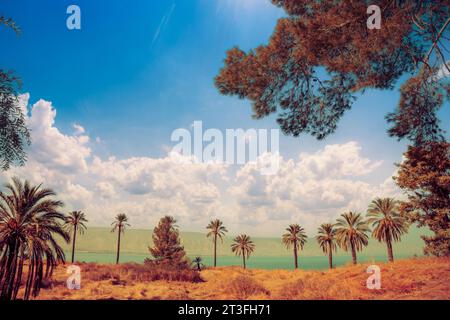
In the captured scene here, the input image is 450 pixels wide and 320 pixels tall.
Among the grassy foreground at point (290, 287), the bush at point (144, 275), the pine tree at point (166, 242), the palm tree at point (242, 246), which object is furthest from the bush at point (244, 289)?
the palm tree at point (242, 246)

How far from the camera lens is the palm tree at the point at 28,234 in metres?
15.9

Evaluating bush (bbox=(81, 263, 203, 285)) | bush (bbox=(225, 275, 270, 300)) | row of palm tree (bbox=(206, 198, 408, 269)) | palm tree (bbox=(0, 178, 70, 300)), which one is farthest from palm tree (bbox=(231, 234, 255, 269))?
palm tree (bbox=(0, 178, 70, 300))

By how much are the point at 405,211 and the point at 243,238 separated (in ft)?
138

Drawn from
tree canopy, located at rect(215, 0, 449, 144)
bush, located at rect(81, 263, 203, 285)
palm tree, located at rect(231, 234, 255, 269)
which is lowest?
bush, located at rect(81, 263, 203, 285)

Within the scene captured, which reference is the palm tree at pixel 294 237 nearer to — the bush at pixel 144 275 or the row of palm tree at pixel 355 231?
the row of palm tree at pixel 355 231

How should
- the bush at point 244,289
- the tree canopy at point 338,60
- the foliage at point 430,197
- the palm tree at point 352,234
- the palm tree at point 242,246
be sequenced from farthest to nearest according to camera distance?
the palm tree at point 242,246 < the palm tree at point 352,234 < the foliage at point 430,197 < the bush at point 244,289 < the tree canopy at point 338,60

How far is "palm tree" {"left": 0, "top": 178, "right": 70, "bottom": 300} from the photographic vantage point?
15875mm

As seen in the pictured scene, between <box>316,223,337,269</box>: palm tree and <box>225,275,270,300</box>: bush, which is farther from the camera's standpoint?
<box>316,223,337,269</box>: palm tree

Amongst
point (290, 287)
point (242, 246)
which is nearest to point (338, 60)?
point (290, 287)

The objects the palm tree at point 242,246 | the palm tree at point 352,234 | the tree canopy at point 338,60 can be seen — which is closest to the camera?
the tree canopy at point 338,60

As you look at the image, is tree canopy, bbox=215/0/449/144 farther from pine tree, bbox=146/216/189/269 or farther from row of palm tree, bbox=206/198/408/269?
pine tree, bbox=146/216/189/269

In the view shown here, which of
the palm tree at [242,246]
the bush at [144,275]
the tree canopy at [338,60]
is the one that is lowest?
the bush at [144,275]

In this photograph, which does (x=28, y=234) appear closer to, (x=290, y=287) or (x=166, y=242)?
(x=290, y=287)
